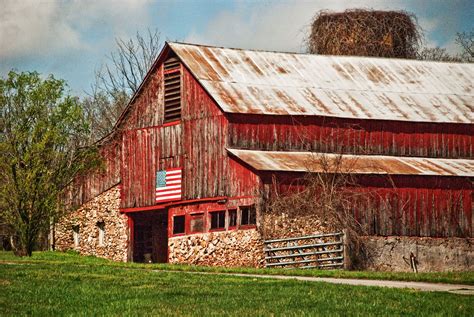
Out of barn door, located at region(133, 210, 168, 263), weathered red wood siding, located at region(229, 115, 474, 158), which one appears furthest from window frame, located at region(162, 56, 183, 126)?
barn door, located at region(133, 210, 168, 263)

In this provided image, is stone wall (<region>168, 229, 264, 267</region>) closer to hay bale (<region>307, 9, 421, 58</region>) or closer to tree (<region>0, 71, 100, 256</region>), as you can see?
tree (<region>0, 71, 100, 256</region>)

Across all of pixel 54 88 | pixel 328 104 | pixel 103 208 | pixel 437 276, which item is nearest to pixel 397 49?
pixel 328 104

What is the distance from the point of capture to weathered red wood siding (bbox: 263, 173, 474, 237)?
40250mm

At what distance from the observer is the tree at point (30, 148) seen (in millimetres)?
38062

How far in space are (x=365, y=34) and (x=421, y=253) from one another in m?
25.4

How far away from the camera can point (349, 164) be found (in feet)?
136

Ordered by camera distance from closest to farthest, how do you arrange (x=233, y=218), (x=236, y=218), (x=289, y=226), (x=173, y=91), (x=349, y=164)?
(x=289, y=226), (x=236, y=218), (x=233, y=218), (x=349, y=164), (x=173, y=91)

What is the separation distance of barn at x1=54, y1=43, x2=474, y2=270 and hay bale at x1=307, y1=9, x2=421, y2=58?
477 inches

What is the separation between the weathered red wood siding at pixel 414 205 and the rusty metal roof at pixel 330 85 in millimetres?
4110

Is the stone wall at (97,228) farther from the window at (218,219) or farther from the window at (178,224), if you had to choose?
the window at (218,219)

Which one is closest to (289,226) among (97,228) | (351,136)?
(351,136)

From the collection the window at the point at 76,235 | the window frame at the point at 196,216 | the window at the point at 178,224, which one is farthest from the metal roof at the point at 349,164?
the window at the point at 76,235

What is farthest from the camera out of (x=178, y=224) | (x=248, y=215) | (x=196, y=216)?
(x=178, y=224)

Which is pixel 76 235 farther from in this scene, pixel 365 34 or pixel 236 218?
pixel 365 34
